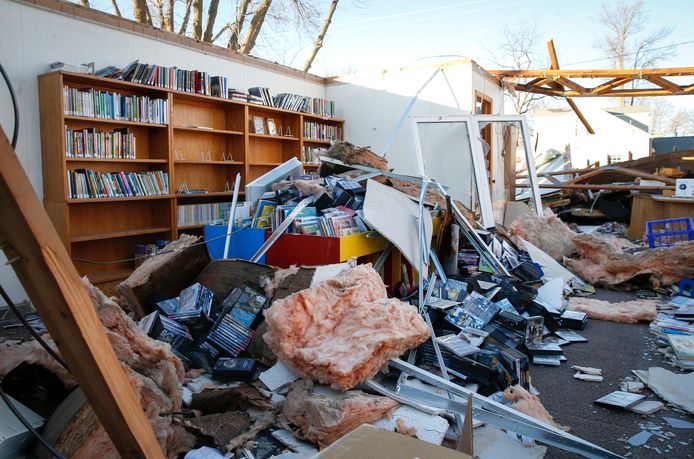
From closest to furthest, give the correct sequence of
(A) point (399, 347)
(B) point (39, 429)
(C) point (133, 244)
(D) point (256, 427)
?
(B) point (39, 429), (D) point (256, 427), (A) point (399, 347), (C) point (133, 244)

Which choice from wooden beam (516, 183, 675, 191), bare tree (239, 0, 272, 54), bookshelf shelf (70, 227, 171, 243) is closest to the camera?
bookshelf shelf (70, 227, 171, 243)

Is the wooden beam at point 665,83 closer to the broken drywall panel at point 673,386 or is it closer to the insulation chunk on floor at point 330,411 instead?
the broken drywall panel at point 673,386

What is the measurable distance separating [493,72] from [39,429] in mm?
8673

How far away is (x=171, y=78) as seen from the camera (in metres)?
5.55

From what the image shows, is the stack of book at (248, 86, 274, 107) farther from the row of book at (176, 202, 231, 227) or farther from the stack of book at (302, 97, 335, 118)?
the row of book at (176, 202, 231, 227)

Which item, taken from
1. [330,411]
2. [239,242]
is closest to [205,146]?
[239,242]

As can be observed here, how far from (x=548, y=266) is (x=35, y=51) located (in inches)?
225

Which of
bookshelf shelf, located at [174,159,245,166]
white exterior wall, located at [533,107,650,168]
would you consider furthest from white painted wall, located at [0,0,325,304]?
white exterior wall, located at [533,107,650,168]

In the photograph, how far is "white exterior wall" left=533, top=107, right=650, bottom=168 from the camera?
19.0m

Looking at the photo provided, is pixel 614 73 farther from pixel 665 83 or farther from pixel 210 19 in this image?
pixel 210 19

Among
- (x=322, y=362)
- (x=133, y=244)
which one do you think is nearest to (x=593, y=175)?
(x=133, y=244)

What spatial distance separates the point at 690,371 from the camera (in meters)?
2.95

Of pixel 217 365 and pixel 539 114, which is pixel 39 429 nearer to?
pixel 217 365

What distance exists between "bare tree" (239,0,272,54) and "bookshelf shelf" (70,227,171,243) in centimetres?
605
